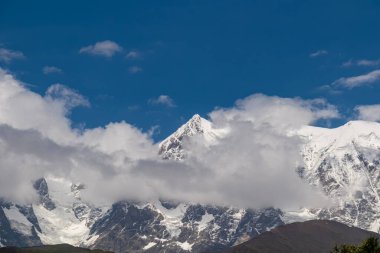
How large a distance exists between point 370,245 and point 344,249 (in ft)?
24.1

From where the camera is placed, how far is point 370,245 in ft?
579

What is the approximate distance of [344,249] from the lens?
596 ft
